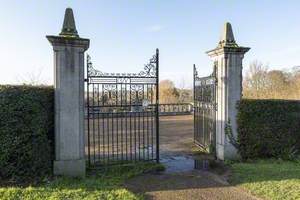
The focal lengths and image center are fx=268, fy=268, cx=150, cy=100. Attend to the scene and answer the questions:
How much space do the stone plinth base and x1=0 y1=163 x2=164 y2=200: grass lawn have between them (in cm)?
19

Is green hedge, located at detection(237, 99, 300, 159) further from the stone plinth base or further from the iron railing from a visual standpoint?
the iron railing

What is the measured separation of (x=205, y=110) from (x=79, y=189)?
465 centimetres

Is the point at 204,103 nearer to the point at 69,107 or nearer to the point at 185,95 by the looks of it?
the point at 69,107

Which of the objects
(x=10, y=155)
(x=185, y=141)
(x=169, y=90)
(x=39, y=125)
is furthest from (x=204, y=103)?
(x=169, y=90)

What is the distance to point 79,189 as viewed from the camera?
479 centimetres

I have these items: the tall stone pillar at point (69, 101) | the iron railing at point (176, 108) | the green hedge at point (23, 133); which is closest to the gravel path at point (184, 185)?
the tall stone pillar at point (69, 101)

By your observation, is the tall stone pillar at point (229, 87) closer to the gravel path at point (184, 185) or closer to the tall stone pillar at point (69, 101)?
the gravel path at point (184, 185)

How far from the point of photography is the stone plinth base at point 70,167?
18.2 feet

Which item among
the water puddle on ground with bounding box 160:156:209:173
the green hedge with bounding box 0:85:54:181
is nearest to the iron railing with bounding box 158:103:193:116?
the water puddle on ground with bounding box 160:156:209:173

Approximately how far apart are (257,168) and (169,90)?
1687cm

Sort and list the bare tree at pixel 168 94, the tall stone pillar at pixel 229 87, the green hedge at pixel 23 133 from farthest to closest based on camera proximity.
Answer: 1. the bare tree at pixel 168 94
2. the tall stone pillar at pixel 229 87
3. the green hedge at pixel 23 133

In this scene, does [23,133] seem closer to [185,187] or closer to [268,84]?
[185,187]

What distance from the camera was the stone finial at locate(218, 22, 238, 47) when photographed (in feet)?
23.3

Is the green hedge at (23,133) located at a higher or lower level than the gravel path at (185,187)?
higher
